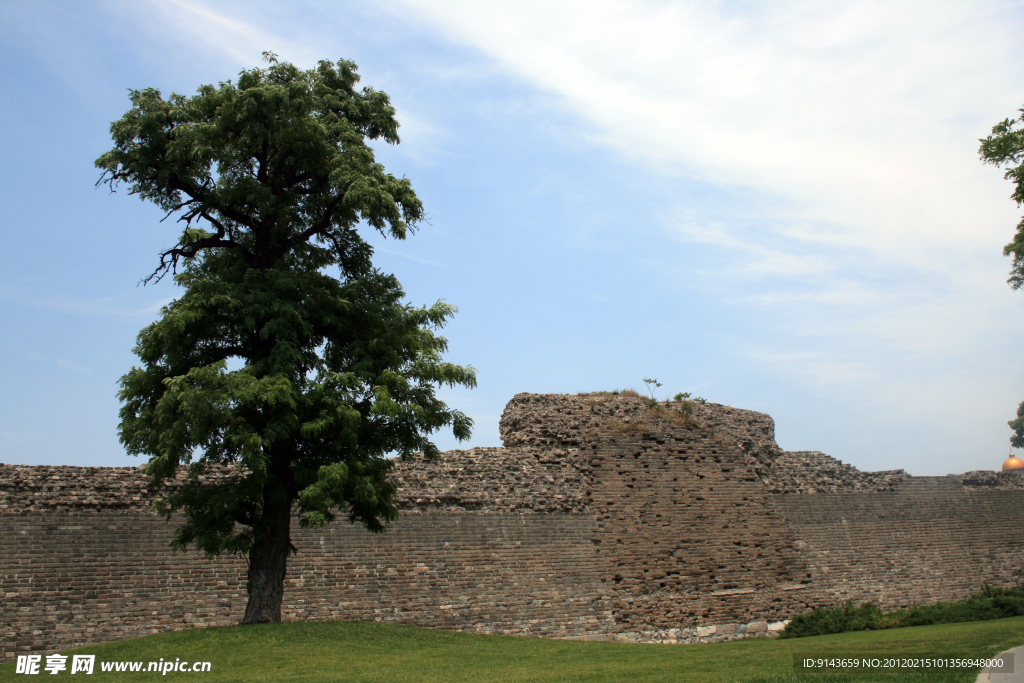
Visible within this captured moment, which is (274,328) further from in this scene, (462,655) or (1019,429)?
(1019,429)

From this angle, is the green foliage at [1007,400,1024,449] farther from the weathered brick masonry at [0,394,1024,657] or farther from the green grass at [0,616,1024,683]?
the green grass at [0,616,1024,683]

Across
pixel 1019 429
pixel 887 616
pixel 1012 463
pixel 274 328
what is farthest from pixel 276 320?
pixel 1019 429

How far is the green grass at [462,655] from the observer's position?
905 cm

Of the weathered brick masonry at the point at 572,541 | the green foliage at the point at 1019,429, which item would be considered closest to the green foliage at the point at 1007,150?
the weathered brick masonry at the point at 572,541

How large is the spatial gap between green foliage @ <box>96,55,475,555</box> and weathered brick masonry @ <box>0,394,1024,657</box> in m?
1.86

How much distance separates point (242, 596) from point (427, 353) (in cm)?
560

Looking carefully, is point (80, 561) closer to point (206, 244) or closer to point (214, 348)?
point (214, 348)

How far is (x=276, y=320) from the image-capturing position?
36.7 ft

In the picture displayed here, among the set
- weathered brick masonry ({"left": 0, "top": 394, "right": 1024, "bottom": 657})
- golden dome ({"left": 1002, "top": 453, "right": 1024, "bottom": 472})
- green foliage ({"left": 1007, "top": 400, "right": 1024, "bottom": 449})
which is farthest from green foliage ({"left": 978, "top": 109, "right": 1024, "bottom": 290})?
green foliage ({"left": 1007, "top": 400, "right": 1024, "bottom": 449})

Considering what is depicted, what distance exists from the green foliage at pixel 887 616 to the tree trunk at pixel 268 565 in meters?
11.3

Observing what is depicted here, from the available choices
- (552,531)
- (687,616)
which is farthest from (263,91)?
(687,616)

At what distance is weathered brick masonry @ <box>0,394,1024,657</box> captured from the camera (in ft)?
39.9

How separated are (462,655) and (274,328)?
224 inches

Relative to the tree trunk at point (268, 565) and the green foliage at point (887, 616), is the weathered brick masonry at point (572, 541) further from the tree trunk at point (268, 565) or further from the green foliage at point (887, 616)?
the tree trunk at point (268, 565)
